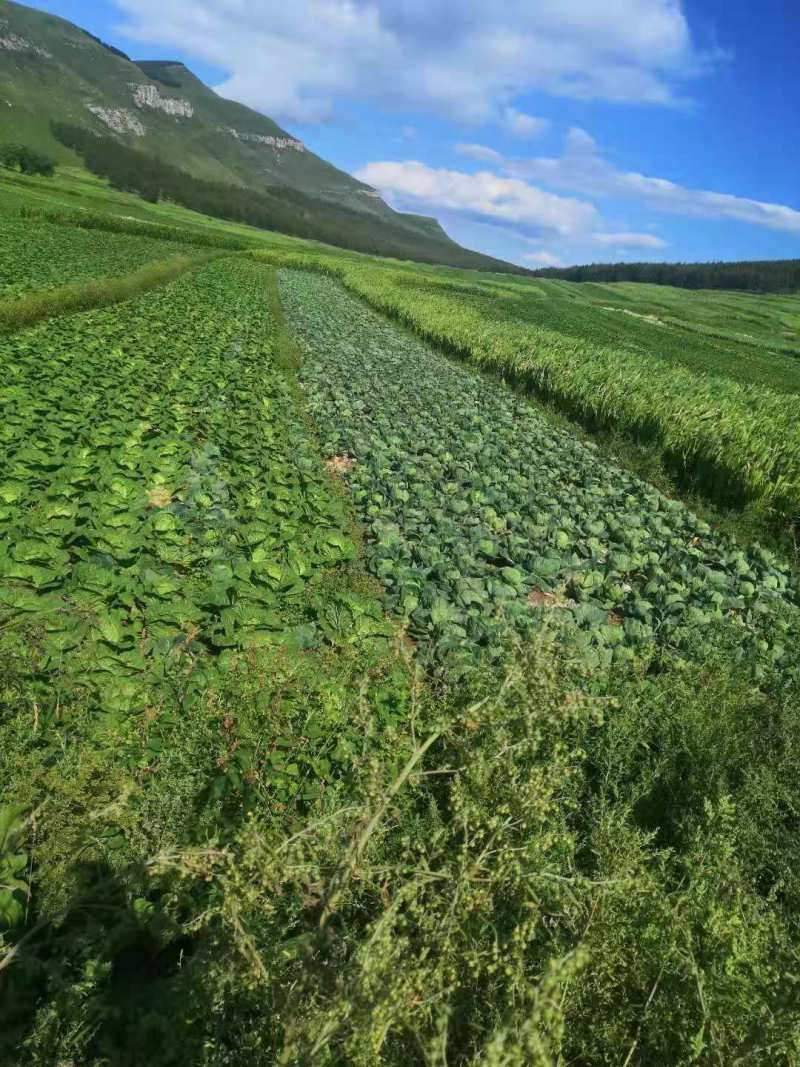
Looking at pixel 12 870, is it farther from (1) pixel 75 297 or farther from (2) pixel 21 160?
(2) pixel 21 160

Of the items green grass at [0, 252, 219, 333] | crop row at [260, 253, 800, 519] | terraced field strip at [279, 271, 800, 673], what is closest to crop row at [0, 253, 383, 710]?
terraced field strip at [279, 271, 800, 673]

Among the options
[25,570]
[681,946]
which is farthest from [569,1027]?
[25,570]

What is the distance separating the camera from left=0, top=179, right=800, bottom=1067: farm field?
2344 mm

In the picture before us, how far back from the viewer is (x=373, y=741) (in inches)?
179

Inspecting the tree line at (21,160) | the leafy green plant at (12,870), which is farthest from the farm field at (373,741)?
the tree line at (21,160)

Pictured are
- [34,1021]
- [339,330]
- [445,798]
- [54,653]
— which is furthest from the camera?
[339,330]

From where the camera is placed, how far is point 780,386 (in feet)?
130

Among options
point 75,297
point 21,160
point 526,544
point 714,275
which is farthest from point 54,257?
point 714,275

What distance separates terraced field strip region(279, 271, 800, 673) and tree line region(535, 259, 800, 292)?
165687mm

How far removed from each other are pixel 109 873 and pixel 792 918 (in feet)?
13.1

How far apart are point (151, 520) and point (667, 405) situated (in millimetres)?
13913

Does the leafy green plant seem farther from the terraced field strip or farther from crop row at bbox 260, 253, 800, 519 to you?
crop row at bbox 260, 253, 800, 519

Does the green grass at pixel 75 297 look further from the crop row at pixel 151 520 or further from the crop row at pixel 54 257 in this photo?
the crop row at pixel 151 520

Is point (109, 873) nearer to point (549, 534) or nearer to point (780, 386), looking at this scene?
point (549, 534)
